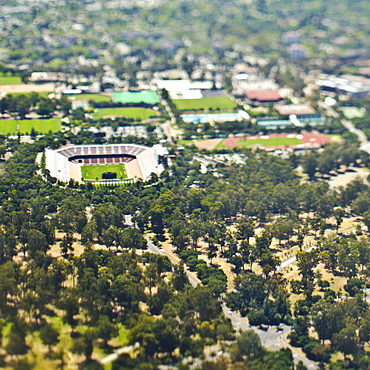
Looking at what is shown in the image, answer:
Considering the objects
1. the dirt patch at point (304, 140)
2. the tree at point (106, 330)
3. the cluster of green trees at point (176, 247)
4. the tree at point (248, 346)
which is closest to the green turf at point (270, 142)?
the dirt patch at point (304, 140)

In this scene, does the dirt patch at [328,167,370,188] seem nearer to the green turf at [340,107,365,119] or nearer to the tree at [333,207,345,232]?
the tree at [333,207,345,232]

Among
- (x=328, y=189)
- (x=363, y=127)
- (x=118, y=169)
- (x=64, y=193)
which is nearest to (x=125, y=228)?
(x=64, y=193)

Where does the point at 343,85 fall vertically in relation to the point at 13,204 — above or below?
below

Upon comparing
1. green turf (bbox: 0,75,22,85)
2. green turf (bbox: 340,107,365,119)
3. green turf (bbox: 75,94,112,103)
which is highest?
green turf (bbox: 0,75,22,85)

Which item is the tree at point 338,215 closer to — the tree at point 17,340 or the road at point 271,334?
the road at point 271,334

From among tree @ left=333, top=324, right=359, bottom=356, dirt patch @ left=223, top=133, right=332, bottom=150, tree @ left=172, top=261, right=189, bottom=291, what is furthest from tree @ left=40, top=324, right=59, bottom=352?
dirt patch @ left=223, top=133, right=332, bottom=150

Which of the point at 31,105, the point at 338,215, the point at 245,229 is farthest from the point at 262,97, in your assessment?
the point at 245,229

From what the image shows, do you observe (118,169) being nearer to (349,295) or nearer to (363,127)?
(349,295)

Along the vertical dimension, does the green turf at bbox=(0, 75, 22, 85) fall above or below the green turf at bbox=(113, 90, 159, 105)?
above
